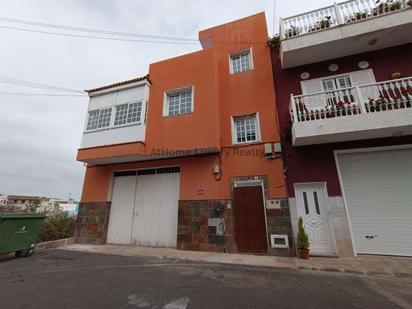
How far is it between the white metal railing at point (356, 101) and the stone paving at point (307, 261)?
452cm

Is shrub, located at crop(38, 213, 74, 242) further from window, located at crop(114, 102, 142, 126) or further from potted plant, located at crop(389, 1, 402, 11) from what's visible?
potted plant, located at crop(389, 1, 402, 11)

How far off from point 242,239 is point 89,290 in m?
5.23

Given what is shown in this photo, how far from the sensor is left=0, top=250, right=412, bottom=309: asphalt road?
381cm

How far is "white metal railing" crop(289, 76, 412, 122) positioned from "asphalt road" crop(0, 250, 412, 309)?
485 centimetres

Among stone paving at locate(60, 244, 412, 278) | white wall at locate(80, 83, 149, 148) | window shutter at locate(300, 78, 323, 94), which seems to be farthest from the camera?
white wall at locate(80, 83, 149, 148)

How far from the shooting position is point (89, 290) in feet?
14.6

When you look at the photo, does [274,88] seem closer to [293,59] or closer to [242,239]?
[293,59]

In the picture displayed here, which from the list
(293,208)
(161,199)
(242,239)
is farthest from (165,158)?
(293,208)

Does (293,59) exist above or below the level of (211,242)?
above

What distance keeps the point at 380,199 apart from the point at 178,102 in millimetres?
8668

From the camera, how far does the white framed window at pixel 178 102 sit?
960 cm

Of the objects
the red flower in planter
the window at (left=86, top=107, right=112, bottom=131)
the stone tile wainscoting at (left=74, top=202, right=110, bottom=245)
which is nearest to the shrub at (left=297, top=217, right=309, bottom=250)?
the red flower in planter

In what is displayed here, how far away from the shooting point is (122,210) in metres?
10.3

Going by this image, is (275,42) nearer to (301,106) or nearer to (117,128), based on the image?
(301,106)
